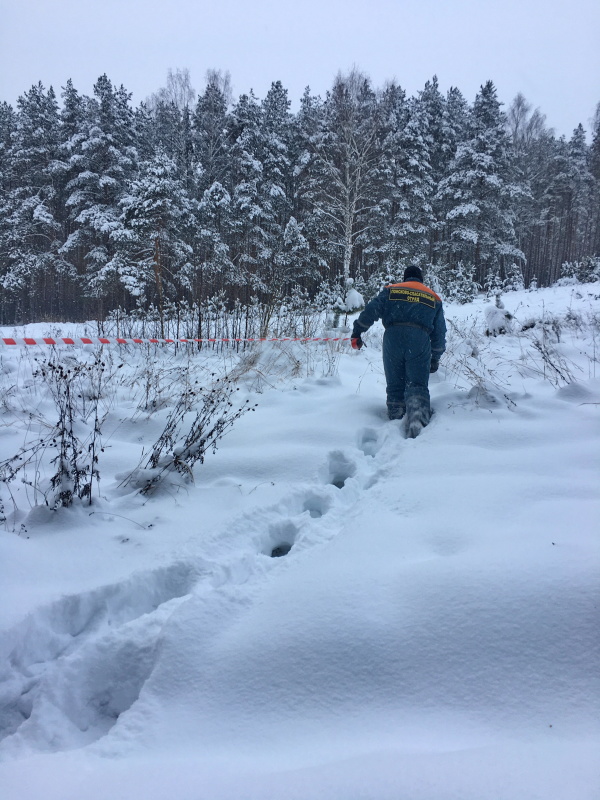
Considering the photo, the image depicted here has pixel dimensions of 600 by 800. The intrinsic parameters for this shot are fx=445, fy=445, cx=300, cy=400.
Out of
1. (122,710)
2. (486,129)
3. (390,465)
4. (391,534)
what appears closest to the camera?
(122,710)

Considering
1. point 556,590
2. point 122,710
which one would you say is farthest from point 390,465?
point 122,710

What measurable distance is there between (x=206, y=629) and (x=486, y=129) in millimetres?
25482

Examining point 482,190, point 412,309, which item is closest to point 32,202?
point 482,190

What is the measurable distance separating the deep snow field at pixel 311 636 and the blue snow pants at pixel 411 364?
105cm

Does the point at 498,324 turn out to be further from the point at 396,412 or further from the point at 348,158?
the point at 348,158

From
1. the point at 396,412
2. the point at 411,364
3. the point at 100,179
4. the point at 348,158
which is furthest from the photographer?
the point at 100,179

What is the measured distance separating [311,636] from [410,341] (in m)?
3.30

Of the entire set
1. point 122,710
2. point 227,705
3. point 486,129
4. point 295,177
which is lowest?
point 122,710

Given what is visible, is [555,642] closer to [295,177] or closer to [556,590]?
[556,590]

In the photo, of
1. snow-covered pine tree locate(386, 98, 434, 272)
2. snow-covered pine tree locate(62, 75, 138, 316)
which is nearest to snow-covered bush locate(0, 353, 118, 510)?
snow-covered pine tree locate(62, 75, 138, 316)

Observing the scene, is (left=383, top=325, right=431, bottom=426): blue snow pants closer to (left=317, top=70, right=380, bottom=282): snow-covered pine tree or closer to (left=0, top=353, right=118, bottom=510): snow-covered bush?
(left=0, top=353, right=118, bottom=510): snow-covered bush

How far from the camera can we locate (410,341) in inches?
176

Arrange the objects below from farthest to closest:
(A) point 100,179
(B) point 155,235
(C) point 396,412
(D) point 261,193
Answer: (D) point 261,193
(A) point 100,179
(B) point 155,235
(C) point 396,412

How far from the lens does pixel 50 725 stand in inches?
60.9
